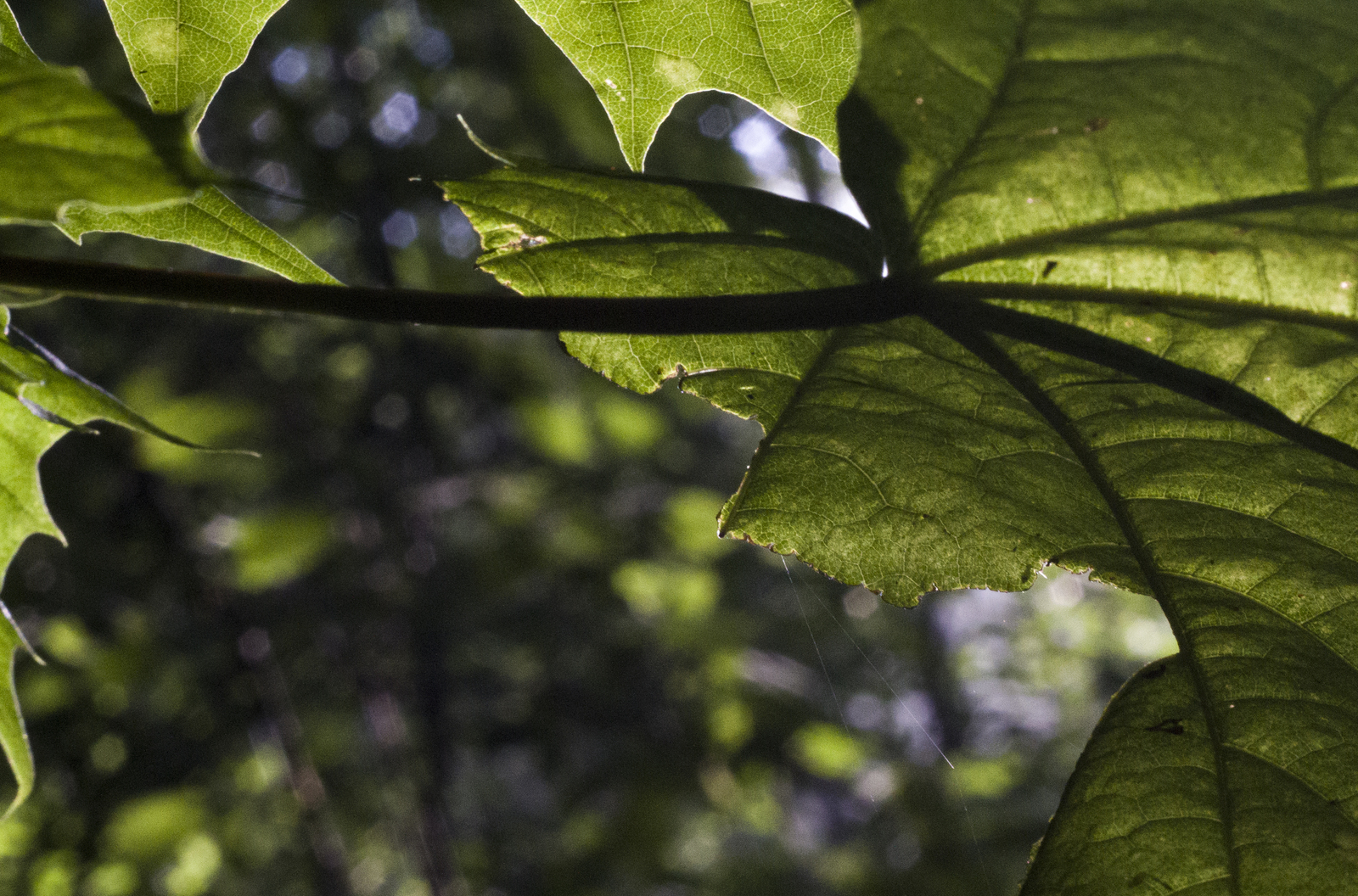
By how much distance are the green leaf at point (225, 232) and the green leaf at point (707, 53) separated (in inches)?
7.7

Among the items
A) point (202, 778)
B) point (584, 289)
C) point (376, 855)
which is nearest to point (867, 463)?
point (584, 289)

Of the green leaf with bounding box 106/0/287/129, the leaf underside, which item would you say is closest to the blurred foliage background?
the green leaf with bounding box 106/0/287/129

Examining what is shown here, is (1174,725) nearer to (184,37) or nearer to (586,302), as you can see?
(586,302)

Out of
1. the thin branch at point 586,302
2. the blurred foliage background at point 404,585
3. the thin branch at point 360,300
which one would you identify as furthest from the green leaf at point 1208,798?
the blurred foliage background at point 404,585

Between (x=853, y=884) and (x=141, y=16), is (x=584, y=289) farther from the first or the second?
(x=853, y=884)

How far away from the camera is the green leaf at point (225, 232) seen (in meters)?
0.52

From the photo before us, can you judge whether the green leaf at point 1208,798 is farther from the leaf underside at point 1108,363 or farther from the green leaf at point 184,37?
the green leaf at point 184,37

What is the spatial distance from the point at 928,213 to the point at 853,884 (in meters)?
2.82

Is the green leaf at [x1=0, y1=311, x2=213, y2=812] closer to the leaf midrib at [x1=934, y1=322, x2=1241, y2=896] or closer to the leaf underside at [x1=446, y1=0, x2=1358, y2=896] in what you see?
the leaf underside at [x1=446, y1=0, x2=1358, y2=896]

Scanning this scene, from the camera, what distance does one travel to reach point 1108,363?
22.5 inches

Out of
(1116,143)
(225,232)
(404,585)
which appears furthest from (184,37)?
(404,585)

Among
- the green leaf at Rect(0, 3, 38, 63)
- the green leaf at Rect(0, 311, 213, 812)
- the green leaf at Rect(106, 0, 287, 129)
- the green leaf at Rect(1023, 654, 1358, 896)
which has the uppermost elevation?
the green leaf at Rect(1023, 654, 1358, 896)

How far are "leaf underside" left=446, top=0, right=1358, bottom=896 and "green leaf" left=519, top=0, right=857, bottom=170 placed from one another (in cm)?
2

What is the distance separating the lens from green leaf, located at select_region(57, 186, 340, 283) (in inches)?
20.6
